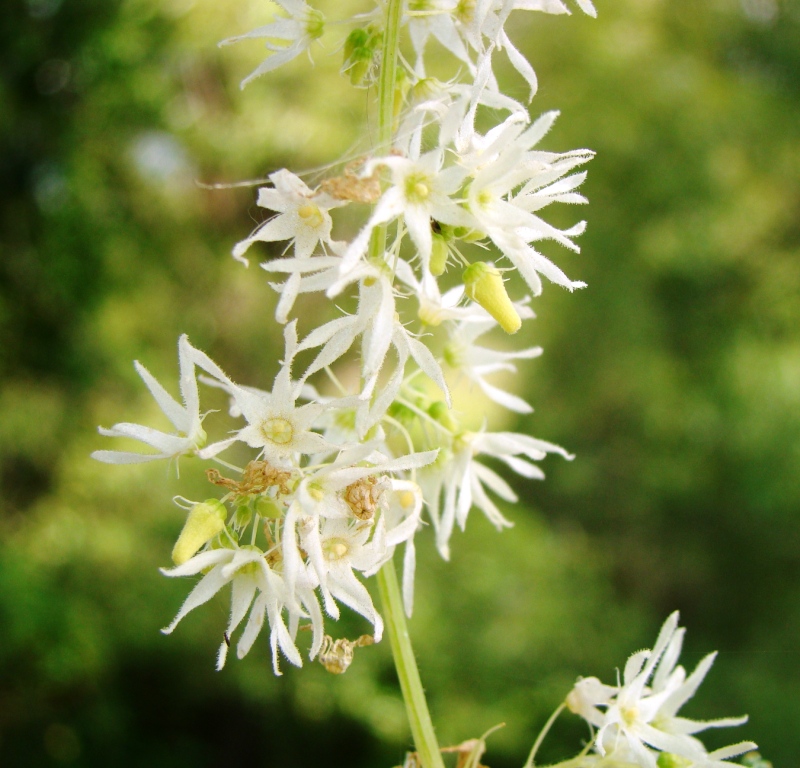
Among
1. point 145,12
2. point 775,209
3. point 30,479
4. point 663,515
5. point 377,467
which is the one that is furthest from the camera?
point 775,209

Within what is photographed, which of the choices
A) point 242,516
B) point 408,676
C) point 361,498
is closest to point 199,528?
point 242,516

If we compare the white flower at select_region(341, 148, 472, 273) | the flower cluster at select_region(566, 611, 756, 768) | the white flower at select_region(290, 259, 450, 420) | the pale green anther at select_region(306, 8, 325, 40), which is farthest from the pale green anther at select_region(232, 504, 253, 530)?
the pale green anther at select_region(306, 8, 325, 40)

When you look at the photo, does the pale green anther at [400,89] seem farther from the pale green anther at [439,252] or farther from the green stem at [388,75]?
the pale green anther at [439,252]

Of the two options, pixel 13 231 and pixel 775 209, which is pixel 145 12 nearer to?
pixel 13 231

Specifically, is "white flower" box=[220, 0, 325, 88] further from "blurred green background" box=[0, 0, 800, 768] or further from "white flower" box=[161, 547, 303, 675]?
"blurred green background" box=[0, 0, 800, 768]

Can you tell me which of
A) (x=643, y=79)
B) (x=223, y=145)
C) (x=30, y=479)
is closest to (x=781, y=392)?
(x=643, y=79)

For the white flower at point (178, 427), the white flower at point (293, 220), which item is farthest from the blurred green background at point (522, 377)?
the white flower at point (293, 220)
